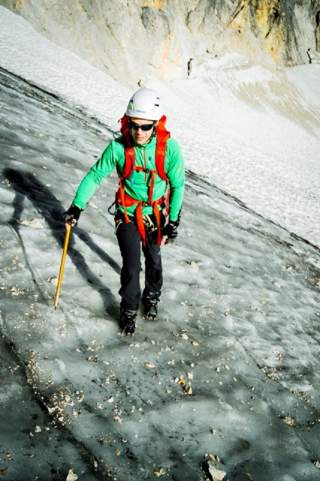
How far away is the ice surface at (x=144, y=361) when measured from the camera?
2930 millimetres

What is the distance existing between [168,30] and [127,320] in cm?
4604

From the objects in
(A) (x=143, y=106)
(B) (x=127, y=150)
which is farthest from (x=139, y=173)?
(A) (x=143, y=106)

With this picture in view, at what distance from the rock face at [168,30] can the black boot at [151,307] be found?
35.1 metres

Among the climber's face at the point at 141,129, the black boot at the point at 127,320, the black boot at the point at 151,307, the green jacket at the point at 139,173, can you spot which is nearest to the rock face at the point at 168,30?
the green jacket at the point at 139,173

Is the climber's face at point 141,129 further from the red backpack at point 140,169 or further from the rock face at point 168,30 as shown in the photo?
the rock face at point 168,30

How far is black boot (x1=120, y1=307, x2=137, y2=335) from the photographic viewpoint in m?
3.97

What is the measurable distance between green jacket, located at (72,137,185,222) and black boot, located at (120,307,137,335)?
1.06 metres

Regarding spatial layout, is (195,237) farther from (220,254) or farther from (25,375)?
(25,375)

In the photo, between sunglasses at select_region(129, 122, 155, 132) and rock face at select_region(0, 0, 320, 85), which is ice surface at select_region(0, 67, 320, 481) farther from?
rock face at select_region(0, 0, 320, 85)

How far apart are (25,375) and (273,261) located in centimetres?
604

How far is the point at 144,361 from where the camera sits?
385 cm

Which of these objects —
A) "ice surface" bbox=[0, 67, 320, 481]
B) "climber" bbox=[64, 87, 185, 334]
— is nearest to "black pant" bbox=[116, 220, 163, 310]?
"climber" bbox=[64, 87, 185, 334]

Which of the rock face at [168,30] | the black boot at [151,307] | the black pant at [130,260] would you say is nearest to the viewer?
the black pant at [130,260]

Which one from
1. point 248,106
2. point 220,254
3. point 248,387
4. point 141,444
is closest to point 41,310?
point 141,444
